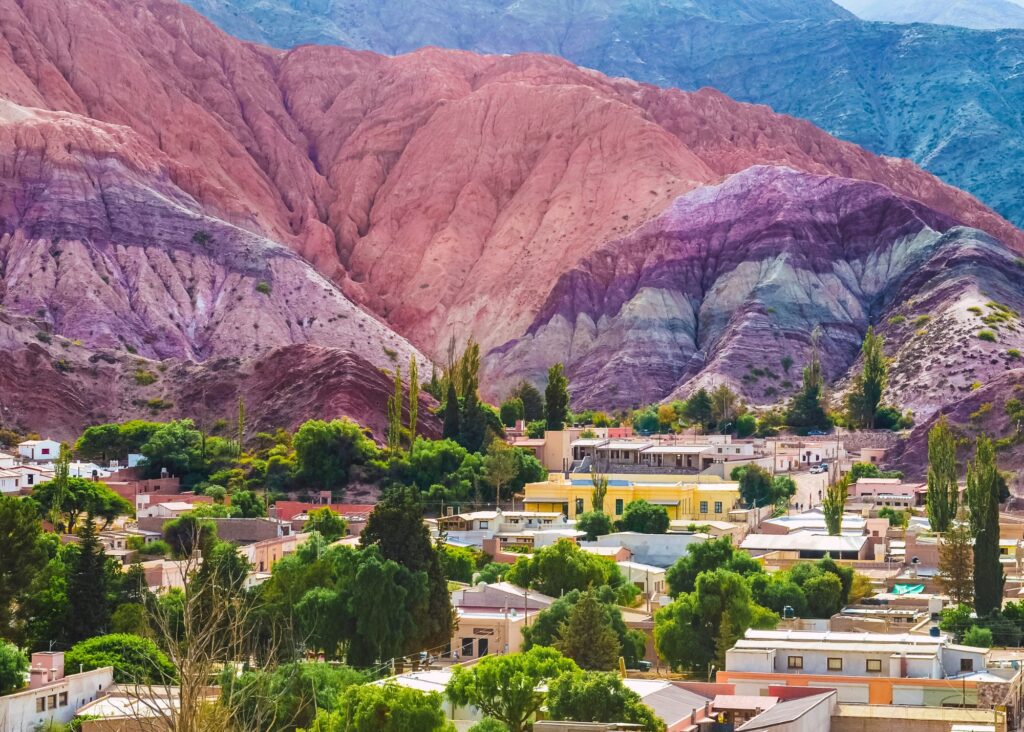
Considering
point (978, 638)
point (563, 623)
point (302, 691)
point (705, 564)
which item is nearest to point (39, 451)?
point (705, 564)

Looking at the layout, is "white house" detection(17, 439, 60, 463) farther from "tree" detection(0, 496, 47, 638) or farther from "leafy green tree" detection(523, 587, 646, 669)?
"leafy green tree" detection(523, 587, 646, 669)

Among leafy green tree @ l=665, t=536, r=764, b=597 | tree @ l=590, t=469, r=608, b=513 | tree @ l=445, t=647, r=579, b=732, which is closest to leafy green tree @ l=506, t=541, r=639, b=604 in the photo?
leafy green tree @ l=665, t=536, r=764, b=597

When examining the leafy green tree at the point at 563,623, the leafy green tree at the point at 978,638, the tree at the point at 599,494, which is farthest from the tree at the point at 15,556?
the tree at the point at 599,494

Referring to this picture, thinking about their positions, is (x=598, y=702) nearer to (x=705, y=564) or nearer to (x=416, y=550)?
(x=416, y=550)

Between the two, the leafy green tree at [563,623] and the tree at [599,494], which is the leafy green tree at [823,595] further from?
the tree at [599,494]

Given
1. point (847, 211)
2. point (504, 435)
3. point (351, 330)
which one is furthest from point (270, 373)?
point (847, 211)

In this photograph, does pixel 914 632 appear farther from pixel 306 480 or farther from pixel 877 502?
pixel 306 480
